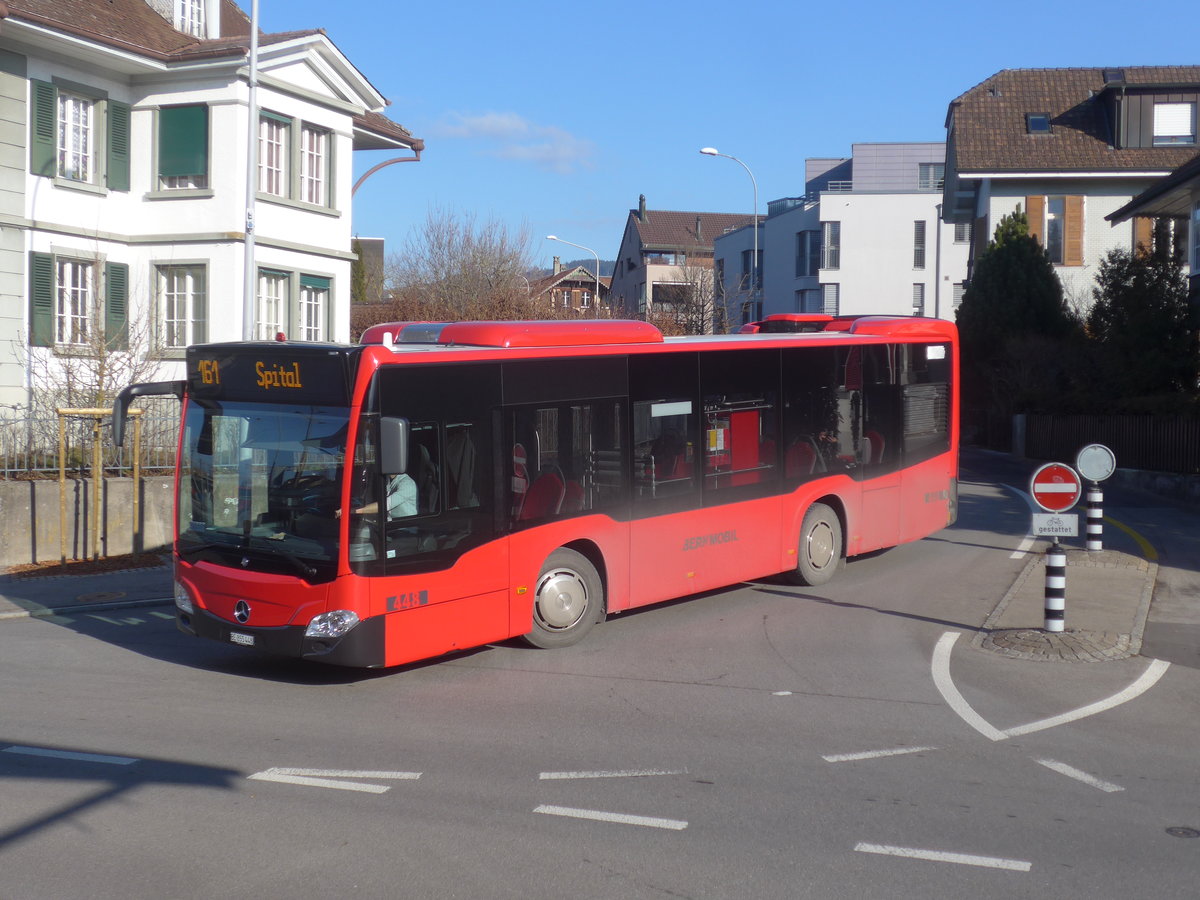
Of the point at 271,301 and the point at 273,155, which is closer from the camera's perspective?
the point at 273,155

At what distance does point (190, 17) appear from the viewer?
25500 mm

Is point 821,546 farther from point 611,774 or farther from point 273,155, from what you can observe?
point 273,155

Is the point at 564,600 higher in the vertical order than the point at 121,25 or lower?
lower

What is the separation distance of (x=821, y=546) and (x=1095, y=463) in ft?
10.2

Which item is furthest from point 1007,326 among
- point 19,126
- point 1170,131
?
point 19,126

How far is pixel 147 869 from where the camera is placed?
552 centimetres

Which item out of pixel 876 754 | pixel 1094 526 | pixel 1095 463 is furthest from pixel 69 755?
pixel 1094 526

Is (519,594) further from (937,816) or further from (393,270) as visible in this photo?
(393,270)

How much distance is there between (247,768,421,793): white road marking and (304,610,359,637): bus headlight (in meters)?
1.77

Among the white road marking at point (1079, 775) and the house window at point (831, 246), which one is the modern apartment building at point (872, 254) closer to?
the house window at point (831, 246)

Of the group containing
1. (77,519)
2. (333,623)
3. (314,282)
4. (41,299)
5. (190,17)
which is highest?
(190,17)

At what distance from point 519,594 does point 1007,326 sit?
34.8m

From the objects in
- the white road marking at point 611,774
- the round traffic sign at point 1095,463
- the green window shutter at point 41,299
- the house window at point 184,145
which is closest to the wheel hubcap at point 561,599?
the white road marking at point 611,774

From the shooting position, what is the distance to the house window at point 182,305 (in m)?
23.3
